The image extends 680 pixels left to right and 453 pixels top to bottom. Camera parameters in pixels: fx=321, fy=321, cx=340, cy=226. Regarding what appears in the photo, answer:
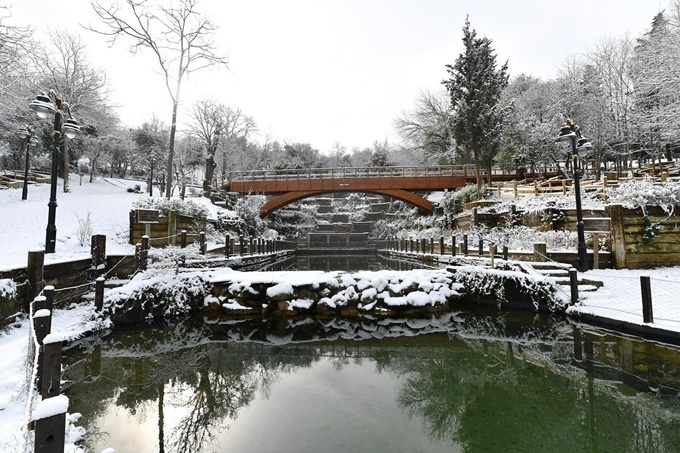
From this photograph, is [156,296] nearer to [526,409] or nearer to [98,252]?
[98,252]

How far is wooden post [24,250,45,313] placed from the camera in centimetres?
597

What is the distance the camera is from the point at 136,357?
18.3 feet

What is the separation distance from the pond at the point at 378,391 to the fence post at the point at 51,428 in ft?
5.82

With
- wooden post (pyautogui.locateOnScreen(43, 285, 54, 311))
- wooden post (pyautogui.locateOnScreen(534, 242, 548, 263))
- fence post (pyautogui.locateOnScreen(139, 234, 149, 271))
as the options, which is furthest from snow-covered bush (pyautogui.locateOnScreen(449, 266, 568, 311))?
wooden post (pyautogui.locateOnScreen(43, 285, 54, 311))

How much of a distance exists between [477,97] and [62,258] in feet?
81.8

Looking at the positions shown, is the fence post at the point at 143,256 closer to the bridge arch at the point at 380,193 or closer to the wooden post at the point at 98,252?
the wooden post at the point at 98,252

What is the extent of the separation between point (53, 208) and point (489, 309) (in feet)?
40.6

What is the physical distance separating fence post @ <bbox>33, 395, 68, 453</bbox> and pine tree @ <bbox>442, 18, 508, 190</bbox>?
78.3ft

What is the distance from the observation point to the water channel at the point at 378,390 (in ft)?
10.7

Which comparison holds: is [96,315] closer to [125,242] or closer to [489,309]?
[125,242]

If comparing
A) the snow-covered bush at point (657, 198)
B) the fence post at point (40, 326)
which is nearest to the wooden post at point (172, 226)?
the fence post at point (40, 326)

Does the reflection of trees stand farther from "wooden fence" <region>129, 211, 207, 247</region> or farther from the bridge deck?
the bridge deck

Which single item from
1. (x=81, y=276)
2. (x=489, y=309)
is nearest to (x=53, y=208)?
(x=81, y=276)

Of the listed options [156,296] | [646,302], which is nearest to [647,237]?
[646,302]
